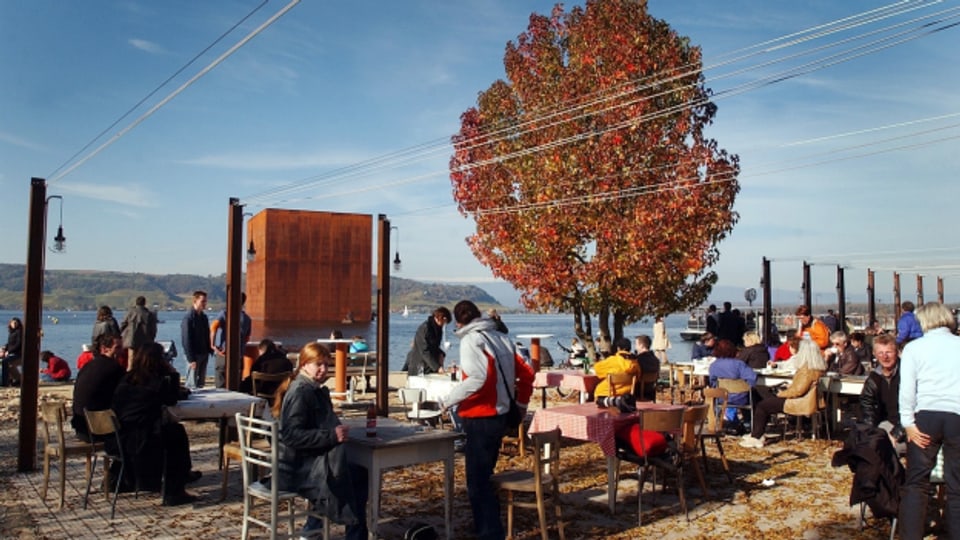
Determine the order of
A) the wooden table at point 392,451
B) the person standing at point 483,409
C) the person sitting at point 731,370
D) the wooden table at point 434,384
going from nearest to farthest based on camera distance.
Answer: the wooden table at point 392,451
the person standing at point 483,409
the wooden table at point 434,384
the person sitting at point 731,370

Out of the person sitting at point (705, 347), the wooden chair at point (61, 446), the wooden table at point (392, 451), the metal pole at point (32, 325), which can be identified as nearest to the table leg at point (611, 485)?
the wooden table at point (392, 451)

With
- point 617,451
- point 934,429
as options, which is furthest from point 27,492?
point 934,429

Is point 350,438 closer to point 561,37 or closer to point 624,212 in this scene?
point 624,212

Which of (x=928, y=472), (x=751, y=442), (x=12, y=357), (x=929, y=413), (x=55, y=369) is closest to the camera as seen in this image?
(x=929, y=413)

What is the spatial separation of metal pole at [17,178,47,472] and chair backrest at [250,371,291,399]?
223 centimetres

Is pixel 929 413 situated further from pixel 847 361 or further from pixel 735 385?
pixel 847 361

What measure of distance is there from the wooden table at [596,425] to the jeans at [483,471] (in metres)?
1.30

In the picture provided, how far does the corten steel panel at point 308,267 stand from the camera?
341 feet

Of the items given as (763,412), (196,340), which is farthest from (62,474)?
(763,412)

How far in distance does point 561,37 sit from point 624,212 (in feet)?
11.7

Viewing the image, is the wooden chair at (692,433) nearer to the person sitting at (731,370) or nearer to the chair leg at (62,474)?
the person sitting at (731,370)

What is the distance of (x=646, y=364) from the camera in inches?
408

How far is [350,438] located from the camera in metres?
5.38

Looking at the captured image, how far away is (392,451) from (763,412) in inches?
244
